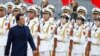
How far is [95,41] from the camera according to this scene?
44.9 ft

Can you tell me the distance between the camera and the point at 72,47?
14.3m

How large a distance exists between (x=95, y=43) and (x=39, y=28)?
1.64 m

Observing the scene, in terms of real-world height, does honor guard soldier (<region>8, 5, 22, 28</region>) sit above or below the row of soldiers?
above

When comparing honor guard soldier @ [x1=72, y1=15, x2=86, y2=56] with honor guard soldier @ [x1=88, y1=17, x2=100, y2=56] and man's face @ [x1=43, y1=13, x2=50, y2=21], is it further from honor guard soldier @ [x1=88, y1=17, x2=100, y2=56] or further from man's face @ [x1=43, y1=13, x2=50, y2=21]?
man's face @ [x1=43, y1=13, x2=50, y2=21]

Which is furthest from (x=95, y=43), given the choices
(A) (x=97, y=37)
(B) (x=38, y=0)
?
(B) (x=38, y=0)

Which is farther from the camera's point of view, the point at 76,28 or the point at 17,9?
the point at 17,9

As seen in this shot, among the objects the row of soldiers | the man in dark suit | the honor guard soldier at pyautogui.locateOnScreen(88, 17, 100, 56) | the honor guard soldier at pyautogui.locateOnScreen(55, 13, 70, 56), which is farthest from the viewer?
the honor guard soldier at pyautogui.locateOnScreen(55, 13, 70, 56)

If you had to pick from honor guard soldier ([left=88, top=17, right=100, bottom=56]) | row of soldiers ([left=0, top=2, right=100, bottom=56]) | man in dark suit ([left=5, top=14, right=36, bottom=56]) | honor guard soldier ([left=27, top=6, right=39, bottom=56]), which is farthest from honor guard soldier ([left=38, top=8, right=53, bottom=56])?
man in dark suit ([left=5, top=14, right=36, bottom=56])

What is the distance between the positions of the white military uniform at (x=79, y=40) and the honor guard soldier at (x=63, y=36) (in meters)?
0.28

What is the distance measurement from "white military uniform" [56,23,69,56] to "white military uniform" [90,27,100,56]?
0.88 meters

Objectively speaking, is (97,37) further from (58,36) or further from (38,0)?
(38,0)

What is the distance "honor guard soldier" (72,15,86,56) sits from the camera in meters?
14.1

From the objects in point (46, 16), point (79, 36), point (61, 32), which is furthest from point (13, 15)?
point (79, 36)

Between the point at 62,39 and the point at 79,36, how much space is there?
51cm
